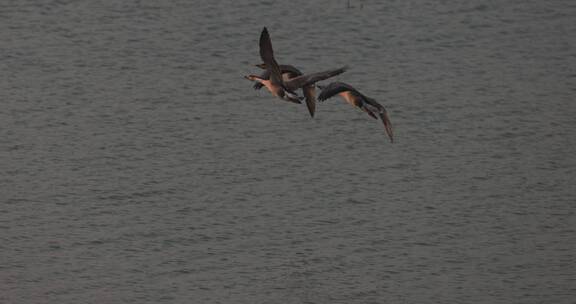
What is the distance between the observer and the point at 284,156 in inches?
1687

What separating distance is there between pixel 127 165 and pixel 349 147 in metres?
Result: 5.27

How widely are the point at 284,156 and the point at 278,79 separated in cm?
1111

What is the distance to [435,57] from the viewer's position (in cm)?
5038

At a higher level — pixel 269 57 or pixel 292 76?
pixel 269 57

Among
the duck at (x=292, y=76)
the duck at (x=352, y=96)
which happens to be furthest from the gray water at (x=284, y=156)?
the duck at (x=352, y=96)

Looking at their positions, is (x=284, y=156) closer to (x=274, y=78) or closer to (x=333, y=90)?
(x=333, y=90)

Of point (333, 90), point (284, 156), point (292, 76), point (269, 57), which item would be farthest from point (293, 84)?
point (284, 156)

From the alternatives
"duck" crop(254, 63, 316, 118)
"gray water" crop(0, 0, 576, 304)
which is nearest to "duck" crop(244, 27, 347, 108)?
"duck" crop(254, 63, 316, 118)

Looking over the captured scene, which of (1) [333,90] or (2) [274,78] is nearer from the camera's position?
(2) [274,78]

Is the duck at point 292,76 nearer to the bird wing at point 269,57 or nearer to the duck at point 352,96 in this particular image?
the bird wing at point 269,57

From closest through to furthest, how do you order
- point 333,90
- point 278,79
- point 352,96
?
point 278,79, point 333,90, point 352,96

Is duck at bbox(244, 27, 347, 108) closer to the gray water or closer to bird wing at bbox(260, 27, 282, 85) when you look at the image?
bird wing at bbox(260, 27, 282, 85)

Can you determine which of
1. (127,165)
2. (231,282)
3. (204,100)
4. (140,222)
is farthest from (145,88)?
(231,282)

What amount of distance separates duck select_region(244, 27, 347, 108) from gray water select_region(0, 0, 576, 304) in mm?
5421
